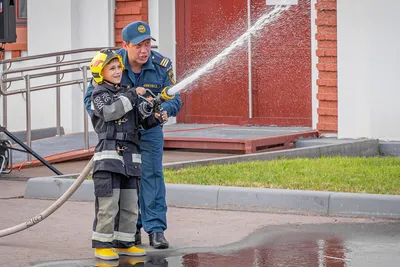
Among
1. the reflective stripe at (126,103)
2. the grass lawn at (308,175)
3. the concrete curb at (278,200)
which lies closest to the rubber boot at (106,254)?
the reflective stripe at (126,103)

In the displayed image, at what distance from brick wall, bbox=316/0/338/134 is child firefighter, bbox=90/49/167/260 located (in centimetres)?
788

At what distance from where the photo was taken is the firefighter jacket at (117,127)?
7867 mm

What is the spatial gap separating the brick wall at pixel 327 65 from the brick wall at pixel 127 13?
10.2 ft

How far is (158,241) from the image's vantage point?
8391 millimetres

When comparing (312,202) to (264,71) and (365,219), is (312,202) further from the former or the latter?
(264,71)

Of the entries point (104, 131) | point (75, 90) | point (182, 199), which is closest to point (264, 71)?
point (75, 90)

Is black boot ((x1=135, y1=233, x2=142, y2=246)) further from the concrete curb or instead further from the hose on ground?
the concrete curb

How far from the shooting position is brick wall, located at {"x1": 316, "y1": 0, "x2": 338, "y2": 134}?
15.6 metres

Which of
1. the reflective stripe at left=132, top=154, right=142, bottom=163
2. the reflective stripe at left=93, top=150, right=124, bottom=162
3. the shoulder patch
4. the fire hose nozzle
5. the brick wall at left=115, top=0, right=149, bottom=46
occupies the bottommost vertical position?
the reflective stripe at left=132, top=154, right=142, bottom=163

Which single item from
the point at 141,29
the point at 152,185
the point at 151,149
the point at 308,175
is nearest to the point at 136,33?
the point at 141,29

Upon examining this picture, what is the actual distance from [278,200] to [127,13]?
26.4ft

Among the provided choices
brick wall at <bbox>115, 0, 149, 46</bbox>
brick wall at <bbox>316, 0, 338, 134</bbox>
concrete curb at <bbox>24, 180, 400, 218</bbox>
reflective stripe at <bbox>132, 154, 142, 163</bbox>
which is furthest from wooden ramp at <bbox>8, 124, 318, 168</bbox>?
reflective stripe at <bbox>132, 154, 142, 163</bbox>

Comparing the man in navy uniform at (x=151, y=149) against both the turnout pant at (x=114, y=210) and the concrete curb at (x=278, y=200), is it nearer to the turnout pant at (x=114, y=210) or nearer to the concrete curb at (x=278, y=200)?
the turnout pant at (x=114, y=210)

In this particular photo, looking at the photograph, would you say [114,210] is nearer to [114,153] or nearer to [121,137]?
[114,153]
